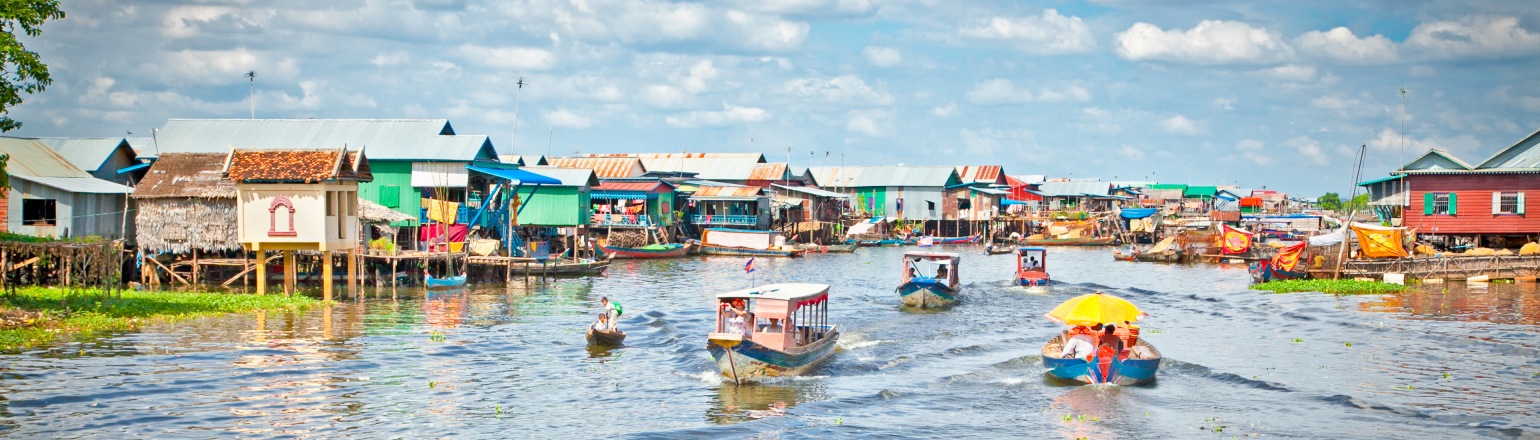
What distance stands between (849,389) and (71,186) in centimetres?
2853

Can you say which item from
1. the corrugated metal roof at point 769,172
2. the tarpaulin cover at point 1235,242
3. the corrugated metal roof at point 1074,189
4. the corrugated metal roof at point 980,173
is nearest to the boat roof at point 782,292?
the tarpaulin cover at point 1235,242

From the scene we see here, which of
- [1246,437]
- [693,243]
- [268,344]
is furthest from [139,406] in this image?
[693,243]

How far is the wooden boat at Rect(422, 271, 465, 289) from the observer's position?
40500 mm

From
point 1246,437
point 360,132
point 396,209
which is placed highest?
point 360,132

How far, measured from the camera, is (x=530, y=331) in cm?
3025

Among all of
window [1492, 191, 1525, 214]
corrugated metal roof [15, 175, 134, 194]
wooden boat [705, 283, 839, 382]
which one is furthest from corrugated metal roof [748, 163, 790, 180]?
wooden boat [705, 283, 839, 382]

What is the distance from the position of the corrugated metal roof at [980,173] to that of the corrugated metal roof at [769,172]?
22676 millimetres

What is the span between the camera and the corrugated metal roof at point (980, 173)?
99875mm

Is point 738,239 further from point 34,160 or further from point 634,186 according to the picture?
point 34,160

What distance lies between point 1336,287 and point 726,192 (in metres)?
38.8

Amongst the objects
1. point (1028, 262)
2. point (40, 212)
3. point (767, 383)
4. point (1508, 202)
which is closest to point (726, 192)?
point (1028, 262)

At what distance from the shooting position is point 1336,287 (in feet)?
134

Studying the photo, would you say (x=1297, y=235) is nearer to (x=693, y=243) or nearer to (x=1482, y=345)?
(x=693, y=243)

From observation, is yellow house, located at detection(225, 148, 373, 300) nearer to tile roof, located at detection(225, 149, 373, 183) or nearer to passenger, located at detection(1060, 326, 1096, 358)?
tile roof, located at detection(225, 149, 373, 183)
